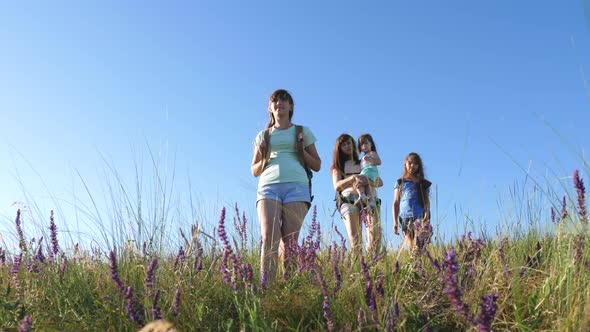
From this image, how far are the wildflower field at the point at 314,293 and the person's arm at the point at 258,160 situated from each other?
99 cm

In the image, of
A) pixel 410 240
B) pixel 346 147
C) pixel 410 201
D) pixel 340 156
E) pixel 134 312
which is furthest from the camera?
pixel 410 201

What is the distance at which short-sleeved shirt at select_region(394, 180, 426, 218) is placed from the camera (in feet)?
20.3

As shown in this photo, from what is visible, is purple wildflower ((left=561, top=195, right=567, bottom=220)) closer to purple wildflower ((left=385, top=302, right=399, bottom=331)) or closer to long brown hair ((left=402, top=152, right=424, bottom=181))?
purple wildflower ((left=385, top=302, right=399, bottom=331))

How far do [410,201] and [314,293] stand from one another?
370 cm

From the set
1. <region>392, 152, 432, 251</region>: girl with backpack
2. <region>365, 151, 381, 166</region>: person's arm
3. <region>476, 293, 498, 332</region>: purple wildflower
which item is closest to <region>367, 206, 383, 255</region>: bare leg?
<region>365, 151, 381, 166</region>: person's arm

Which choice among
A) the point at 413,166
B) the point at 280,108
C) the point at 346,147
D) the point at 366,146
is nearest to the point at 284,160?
the point at 280,108

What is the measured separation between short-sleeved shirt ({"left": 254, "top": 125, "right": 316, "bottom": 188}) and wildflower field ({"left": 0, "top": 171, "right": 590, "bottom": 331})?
0.75 metres

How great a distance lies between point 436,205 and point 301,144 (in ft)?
3.92

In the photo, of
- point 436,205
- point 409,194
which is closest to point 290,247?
point 436,205

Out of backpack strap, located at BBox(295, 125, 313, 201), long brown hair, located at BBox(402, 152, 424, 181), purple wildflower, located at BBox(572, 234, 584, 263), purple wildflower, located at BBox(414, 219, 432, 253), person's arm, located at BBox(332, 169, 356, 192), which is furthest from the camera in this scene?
long brown hair, located at BBox(402, 152, 424, 181)

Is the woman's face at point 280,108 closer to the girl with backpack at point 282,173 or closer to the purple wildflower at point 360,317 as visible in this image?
the girl with backpack at point 282,173

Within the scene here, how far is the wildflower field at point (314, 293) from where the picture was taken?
7.47 ft

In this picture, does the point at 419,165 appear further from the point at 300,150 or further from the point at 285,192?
the point at 285,192

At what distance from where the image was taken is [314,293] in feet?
9.21
